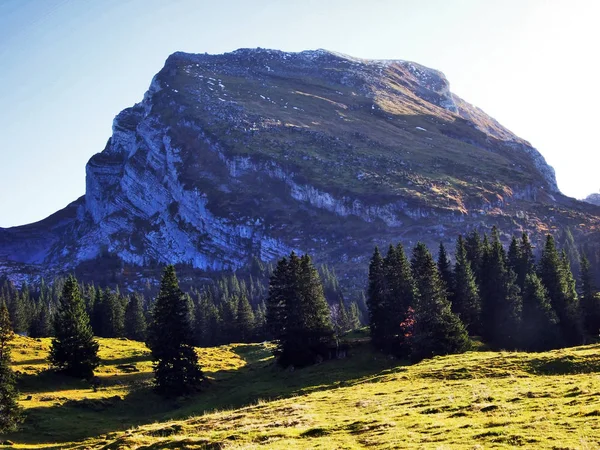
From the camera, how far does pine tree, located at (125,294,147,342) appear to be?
128 m

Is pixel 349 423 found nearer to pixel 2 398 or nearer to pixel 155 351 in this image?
pixel 2 398

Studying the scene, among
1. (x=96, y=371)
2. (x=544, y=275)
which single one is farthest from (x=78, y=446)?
(x=544, y=275)

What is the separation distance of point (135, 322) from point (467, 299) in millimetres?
79567

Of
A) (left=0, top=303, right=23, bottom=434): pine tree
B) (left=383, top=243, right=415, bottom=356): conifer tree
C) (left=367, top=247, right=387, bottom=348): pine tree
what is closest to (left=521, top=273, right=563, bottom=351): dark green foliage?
(left=383, top=243, right=415, bottom=356): conifer tree

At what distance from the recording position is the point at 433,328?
222 ft

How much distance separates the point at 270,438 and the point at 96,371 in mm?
54049

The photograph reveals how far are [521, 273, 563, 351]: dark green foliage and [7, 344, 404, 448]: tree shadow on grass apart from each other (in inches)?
1006

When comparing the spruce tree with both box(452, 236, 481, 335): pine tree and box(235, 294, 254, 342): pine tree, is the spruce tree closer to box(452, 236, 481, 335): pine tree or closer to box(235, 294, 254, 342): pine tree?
box(452, 236, 481, 335): pine tree

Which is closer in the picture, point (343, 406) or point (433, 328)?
point (343, 406)

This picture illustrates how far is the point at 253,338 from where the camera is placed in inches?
5246

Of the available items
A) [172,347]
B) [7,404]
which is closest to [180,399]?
[172,347]

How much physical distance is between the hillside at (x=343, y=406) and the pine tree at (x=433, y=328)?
16.1 feet

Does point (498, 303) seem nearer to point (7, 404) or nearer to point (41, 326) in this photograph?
point (7, 404)

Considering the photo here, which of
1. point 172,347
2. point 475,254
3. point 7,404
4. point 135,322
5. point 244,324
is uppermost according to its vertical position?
point 475,254
